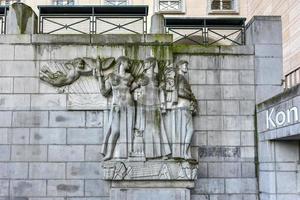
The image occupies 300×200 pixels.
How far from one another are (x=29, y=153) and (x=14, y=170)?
58 cm

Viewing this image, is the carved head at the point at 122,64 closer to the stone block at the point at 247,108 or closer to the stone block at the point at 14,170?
the stone block at the point at 247,108

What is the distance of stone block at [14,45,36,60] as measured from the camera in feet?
39.5

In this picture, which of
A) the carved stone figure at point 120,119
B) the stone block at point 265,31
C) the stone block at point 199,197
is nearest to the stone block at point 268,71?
the stone block at point 265,31

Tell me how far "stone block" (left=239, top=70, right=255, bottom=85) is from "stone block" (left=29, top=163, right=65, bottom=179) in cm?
535

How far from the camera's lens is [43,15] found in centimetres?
1305

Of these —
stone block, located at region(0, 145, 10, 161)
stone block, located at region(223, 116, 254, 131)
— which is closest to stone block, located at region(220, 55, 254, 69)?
stone block, located at region(223, 116, 254, 131)

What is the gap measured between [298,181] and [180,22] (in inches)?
219

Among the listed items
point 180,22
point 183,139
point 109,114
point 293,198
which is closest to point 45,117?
point 109,114

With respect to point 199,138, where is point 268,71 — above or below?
above

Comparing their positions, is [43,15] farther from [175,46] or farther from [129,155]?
[129,155]

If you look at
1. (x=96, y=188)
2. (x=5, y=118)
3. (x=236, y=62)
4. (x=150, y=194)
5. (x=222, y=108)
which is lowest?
(x=150, y=194)

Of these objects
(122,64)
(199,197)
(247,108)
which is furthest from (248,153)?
(122,64)

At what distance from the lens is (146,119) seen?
37.9 feet

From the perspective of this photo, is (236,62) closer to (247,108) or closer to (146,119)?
(247,108)
